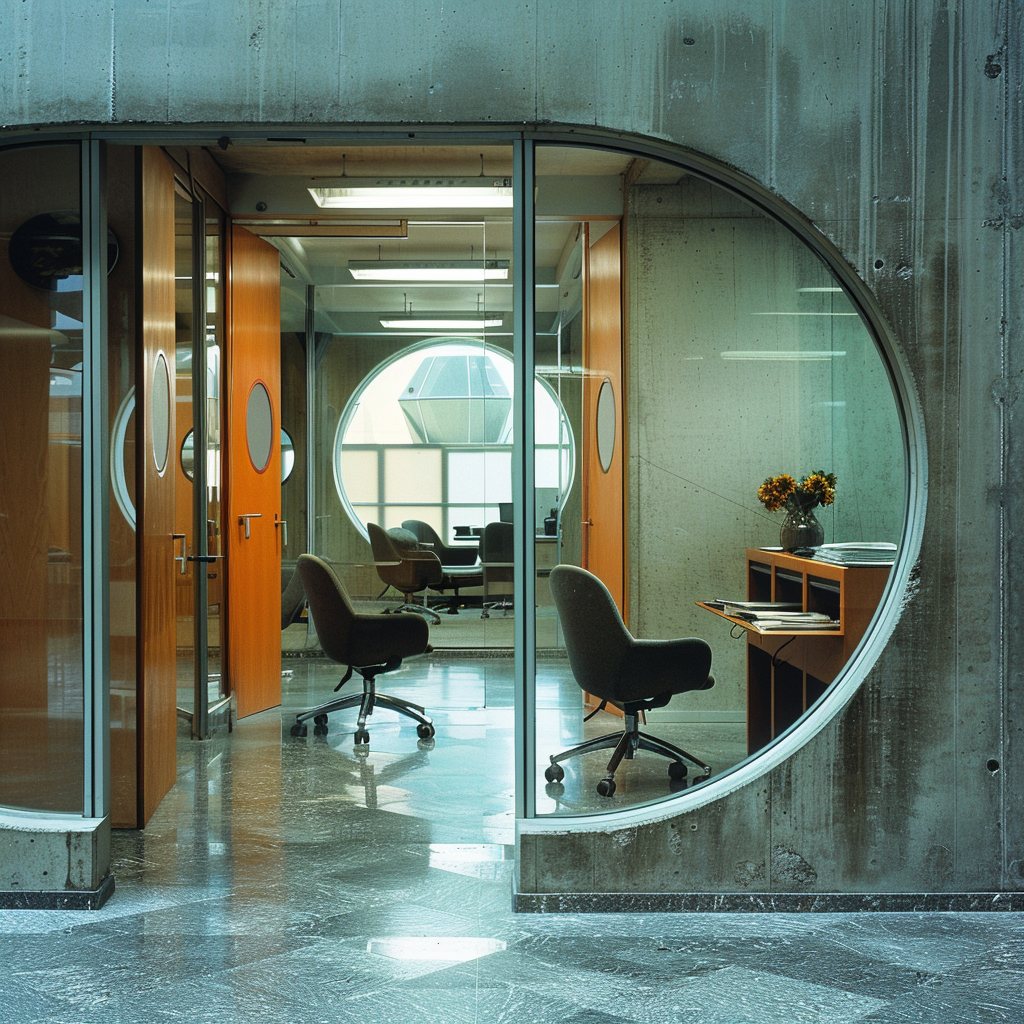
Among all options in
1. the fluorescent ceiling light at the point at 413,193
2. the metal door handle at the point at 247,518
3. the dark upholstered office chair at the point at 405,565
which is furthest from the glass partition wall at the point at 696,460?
the metal door handle at the point at 247,518

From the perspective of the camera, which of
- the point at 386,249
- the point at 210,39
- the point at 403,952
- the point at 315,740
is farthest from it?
the point at 386,249

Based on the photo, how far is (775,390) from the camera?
17.4 ft

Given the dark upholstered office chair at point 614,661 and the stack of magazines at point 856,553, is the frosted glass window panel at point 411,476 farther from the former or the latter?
the stack of magazines at point 856,553

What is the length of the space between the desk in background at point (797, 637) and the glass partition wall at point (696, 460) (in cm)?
1

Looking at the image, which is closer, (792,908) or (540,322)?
(792,908)

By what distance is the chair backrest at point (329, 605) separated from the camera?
198 inches

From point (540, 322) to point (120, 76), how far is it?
179cm

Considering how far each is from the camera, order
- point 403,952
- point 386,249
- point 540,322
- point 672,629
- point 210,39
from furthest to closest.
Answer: point 386,249, point 672,629, point 540,322, point 210,39, point 403,952

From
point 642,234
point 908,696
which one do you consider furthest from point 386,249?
point 908,696

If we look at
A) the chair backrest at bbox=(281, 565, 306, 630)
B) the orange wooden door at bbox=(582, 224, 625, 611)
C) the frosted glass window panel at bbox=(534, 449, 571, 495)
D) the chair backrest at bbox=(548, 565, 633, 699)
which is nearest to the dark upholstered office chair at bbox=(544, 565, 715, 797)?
the chair backrest at bbox=(548, 565, 633, 699)

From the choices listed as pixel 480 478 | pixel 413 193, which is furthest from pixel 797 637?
pixel 413 193

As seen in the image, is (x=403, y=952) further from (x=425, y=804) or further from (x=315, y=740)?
(x=315, y=740)

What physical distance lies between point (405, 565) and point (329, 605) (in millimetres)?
1748

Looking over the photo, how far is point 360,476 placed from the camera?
21.9 feet
